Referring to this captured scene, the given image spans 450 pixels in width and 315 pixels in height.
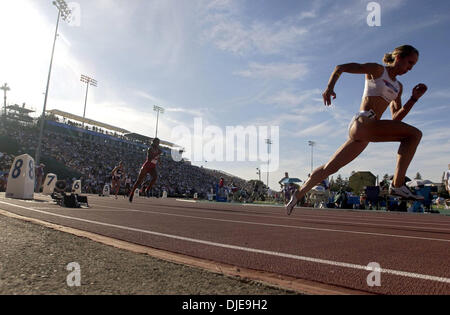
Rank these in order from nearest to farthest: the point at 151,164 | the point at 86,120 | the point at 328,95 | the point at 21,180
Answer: the point at 328,95 < the point at 21,180 < the point at 151,164 < the point at 86,120

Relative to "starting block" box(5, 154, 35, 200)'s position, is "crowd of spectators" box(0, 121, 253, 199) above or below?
above

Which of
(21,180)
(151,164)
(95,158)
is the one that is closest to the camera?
(21,180)

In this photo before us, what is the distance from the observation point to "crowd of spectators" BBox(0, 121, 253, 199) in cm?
3653

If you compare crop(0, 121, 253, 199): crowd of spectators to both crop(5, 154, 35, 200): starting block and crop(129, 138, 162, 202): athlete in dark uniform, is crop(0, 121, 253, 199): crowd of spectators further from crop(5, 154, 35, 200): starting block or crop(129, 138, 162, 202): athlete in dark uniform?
crop(5, 154, 35, 200): starting block

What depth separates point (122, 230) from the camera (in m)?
4.04

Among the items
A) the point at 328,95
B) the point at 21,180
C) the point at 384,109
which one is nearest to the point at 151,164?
the point at 21,180

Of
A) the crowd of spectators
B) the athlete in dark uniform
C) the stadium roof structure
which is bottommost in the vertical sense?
the athlete in dark uniform

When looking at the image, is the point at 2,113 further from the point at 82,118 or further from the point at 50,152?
the point at 50,152

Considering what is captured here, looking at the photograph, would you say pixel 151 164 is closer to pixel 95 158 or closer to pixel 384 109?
pixel 384 109

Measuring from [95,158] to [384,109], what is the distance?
43.2 m

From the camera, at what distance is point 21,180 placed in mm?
10086

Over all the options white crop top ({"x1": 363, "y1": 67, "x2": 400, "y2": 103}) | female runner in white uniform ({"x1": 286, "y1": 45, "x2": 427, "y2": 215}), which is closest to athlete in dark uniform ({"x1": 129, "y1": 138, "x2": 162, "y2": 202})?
female runner in white uniform ({"x1": 286, "y1": 45, "x2": 427, "y2": 215})

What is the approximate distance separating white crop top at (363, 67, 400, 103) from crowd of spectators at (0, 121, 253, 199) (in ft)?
85.4
